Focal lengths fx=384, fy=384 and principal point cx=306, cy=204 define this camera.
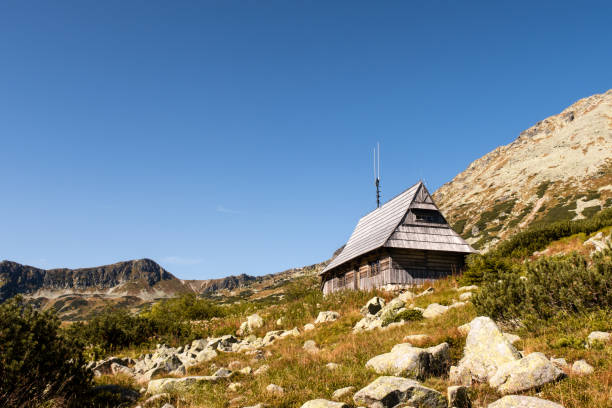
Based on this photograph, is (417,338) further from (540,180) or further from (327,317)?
(540,180)

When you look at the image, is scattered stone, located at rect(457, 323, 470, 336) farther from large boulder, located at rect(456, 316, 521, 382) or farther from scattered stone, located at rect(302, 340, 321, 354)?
scattered stone, located at rect(302, 340, 321, 354)

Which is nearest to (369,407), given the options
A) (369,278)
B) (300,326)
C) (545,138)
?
(300,326)

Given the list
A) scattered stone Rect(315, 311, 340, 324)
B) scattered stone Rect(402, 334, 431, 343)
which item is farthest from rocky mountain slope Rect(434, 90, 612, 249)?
scattered stone Rect(402, 334, 431, 343)

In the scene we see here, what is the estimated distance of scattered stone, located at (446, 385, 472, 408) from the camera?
5496 millimetres

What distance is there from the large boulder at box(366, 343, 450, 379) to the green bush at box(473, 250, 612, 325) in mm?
2560

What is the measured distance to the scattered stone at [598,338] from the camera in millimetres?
6659

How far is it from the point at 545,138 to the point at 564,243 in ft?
429

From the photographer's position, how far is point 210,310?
82.7ft

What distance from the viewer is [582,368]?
590 cm

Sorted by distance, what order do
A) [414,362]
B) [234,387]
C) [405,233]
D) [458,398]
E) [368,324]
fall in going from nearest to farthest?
[458,398] → [414,362] → [234,387] → [368,324] → [405,233]

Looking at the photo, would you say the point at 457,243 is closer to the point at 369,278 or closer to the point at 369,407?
the point at 369,278

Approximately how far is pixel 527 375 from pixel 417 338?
350 cm

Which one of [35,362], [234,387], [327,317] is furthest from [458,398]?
[327,317]

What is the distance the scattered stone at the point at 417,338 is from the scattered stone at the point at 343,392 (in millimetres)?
2925
